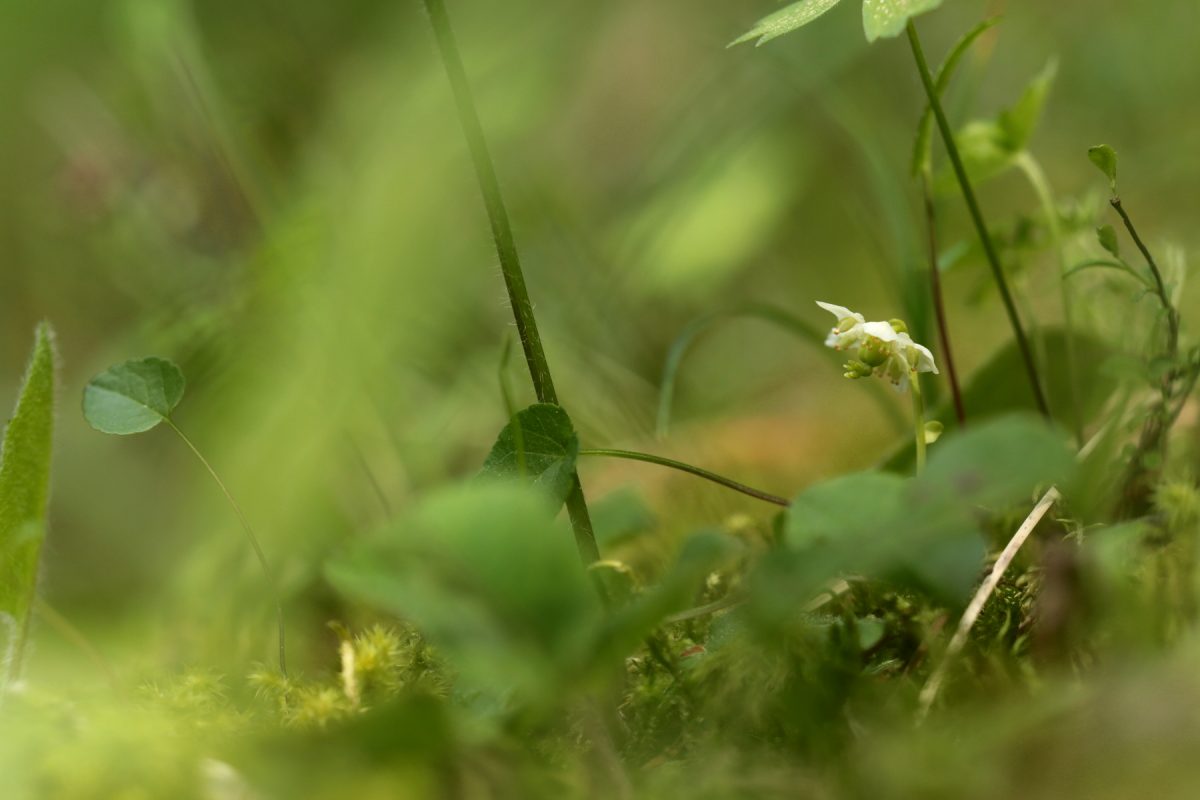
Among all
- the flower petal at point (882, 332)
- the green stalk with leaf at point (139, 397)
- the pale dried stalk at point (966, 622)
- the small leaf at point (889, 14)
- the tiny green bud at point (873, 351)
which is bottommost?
the pale dried stalk at point (966, 622)

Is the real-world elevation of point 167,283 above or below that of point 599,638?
above

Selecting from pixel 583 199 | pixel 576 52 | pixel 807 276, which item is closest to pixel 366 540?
pixel 807 276

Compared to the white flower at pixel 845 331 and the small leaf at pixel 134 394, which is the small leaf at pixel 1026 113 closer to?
the white flower at pixel 845 331

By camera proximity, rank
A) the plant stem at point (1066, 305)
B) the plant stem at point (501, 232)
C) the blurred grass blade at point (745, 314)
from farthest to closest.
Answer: the blurred grass blade at point (745, 314), the plant stem at point (1066, 305), the plant stem at point (501, 232)

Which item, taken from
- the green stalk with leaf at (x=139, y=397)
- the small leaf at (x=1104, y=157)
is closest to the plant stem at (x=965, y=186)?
the small leaf at (x=1104, y=157)

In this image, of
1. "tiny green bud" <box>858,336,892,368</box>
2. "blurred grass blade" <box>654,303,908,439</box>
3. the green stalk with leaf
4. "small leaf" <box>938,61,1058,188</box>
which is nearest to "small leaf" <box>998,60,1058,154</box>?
"small leaf" <box>938,61,1058,188</box>

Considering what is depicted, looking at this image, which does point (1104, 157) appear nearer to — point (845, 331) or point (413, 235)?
point (845, 331)

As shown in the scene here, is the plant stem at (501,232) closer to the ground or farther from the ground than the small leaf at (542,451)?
farther from the ground

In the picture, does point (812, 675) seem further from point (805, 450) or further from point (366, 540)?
point (805, 450)
